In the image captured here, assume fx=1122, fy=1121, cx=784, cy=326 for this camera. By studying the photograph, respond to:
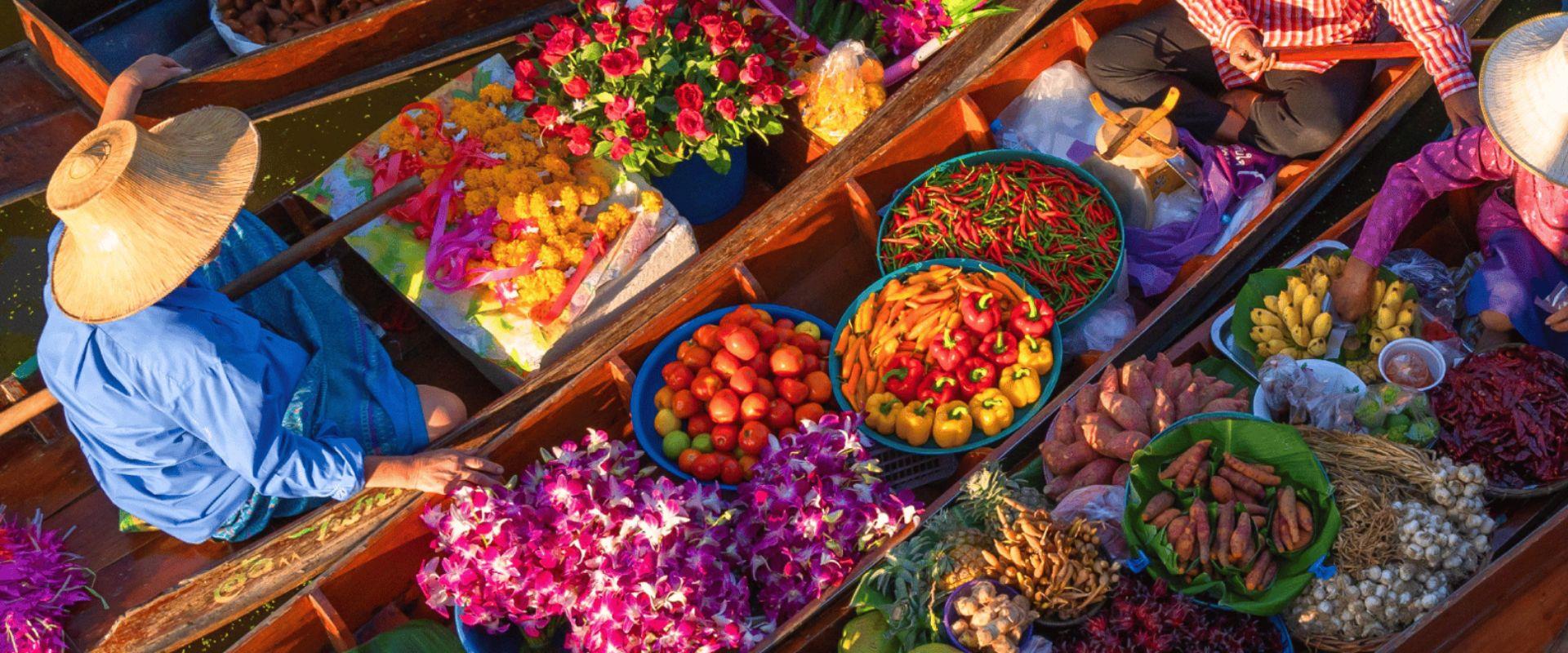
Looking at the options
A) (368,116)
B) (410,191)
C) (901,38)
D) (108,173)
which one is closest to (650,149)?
(410,191)

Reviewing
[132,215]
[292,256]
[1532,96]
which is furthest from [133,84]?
[1532,96]

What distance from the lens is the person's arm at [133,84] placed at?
137 inches

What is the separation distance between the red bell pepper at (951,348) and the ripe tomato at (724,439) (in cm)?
64

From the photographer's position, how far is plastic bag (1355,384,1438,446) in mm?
2869

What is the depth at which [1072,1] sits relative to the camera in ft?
14.8

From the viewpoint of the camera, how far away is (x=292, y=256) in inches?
131

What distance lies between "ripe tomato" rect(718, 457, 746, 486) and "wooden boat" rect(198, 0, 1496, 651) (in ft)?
1.43

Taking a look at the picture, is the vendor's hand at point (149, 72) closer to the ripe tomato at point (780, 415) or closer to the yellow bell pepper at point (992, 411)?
the ripe tomato at point (780, 415)

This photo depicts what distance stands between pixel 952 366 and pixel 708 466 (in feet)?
2.51

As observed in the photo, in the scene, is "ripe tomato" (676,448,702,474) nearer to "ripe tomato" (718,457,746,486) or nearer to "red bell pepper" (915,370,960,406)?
"ripe tomato" (718,457,746,486)

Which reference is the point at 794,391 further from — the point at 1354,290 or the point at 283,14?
the point at 283,14

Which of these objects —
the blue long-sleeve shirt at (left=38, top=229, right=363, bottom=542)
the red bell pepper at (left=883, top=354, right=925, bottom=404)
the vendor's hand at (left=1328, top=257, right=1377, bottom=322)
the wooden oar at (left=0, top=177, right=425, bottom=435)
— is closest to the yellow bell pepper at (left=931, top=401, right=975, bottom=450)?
the red bell pepper at (left=883, top=354, right=925, bottom=404)

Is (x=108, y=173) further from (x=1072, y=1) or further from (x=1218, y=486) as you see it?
(x=1072, y=1)

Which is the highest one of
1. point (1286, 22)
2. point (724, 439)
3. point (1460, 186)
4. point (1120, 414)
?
point (1286, 22)
